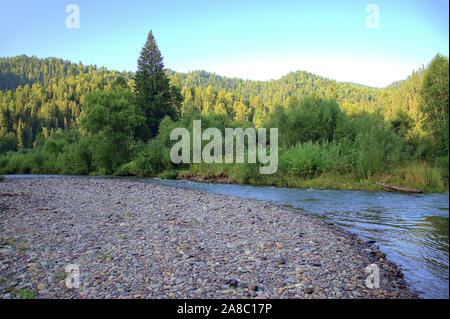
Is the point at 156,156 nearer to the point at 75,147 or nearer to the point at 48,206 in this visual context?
the point at 75,147

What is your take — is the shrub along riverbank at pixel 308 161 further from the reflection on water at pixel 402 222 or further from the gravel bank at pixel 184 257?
the gravel bank at pixel 184 257

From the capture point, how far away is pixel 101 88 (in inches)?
3962

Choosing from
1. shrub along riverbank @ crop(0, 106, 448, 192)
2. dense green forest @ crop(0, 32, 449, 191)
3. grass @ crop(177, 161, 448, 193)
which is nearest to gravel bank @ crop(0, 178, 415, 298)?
grass @ crop(177, 161, 448, 193)

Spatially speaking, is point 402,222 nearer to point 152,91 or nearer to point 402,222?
point 402,222

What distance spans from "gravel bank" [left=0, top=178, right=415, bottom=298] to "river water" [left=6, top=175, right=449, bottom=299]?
0.45m

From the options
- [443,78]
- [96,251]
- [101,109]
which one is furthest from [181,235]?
[101,109]

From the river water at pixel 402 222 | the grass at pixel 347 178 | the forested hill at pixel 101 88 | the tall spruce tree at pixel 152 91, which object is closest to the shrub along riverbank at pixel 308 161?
the grass at pixel 347 178

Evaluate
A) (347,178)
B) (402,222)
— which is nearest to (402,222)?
(402,222)

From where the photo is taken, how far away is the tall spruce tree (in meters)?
47.2

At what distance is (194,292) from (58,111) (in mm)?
110516

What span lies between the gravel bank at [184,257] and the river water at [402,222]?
45 centimetres

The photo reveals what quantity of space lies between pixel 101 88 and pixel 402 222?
359 ft

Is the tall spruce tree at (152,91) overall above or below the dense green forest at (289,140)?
above

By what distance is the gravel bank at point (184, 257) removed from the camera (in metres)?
4.17
